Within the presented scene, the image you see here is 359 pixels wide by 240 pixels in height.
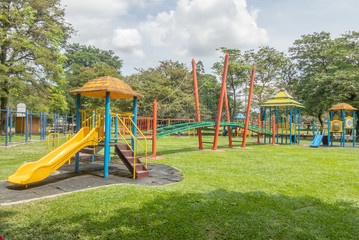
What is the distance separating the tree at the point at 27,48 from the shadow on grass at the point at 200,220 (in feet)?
71.2

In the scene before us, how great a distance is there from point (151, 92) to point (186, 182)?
2515 centimetres

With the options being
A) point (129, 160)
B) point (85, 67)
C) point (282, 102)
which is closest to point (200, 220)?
point (129, 160)

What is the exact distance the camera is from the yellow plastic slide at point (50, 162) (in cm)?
538

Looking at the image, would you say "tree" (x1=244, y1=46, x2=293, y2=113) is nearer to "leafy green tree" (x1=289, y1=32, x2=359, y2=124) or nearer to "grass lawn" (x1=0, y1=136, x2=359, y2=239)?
"leafy green tree" (x1=289, y1=32, x2=359, y2=124)

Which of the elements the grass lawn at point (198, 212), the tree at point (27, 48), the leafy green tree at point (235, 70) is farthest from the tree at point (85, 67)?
the grass lawn at point (198, 212)

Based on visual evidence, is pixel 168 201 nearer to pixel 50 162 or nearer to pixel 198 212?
pixel 198 212

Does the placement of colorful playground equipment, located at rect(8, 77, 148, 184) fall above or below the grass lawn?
above

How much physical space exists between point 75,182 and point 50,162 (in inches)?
31.5

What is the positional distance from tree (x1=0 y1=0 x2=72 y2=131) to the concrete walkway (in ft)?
60.4

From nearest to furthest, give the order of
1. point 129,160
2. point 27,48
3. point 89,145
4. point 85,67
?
1. point 129,160
2. point 89,145
3. point 27,48
4. point 85,67

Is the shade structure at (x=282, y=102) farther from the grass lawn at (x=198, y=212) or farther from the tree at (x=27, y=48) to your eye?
the tree at (x=27, y=48)

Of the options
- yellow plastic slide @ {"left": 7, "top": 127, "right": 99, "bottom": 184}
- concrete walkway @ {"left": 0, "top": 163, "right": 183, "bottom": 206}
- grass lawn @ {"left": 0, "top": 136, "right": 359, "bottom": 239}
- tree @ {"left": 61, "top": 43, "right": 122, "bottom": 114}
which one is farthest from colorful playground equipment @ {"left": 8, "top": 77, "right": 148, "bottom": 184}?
tree @ {"left": 61, "top": 43, "right": 122, "bottom": 114}

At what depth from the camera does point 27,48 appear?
77.4 feet

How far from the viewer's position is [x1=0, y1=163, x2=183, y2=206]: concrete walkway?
5.00 meters
